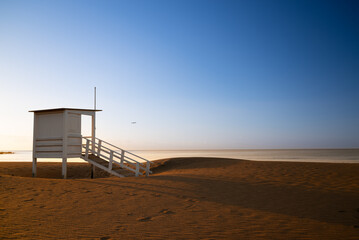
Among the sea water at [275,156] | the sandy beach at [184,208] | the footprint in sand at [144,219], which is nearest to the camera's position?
the sandy beach at [184,208]

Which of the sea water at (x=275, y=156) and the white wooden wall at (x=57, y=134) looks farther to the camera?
the sea water at (x=275, y=156)

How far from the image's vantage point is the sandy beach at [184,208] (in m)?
5.29

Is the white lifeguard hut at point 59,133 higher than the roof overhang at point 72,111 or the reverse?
the reverse

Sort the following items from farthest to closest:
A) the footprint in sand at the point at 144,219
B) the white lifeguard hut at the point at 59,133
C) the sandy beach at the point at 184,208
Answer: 1. the white lifeguard hut at the point at 59,133
2. the footprint in sand at the point at 144,219
3. the sandy beach at the point at 184,208

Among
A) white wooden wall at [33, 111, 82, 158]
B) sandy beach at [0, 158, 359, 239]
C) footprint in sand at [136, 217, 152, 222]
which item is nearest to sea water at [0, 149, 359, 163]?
white wooden wall at [33, 111, 82, 158]

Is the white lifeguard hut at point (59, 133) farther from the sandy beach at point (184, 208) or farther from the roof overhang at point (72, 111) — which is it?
the sandy beach at point (184, 208)

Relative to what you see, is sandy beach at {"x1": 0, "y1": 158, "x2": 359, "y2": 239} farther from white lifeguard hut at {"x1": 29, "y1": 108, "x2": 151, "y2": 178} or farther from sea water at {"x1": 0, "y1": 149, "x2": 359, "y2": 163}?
sea water at {"x1": 0, "y1": 149, "x2": 359, "y2": 163}

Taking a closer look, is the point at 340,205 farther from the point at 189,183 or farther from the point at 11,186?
the point at 11,186

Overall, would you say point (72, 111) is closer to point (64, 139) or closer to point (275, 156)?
point (64, 139)

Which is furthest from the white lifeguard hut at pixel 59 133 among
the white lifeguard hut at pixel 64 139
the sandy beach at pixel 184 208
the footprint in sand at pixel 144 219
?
the footprint in sand at pixel 144 219

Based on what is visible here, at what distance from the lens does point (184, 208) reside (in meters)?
7.10

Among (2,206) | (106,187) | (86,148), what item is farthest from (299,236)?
(86,148)

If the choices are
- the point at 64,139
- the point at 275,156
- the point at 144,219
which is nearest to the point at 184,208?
the point at 144,219

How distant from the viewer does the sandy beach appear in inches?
208
